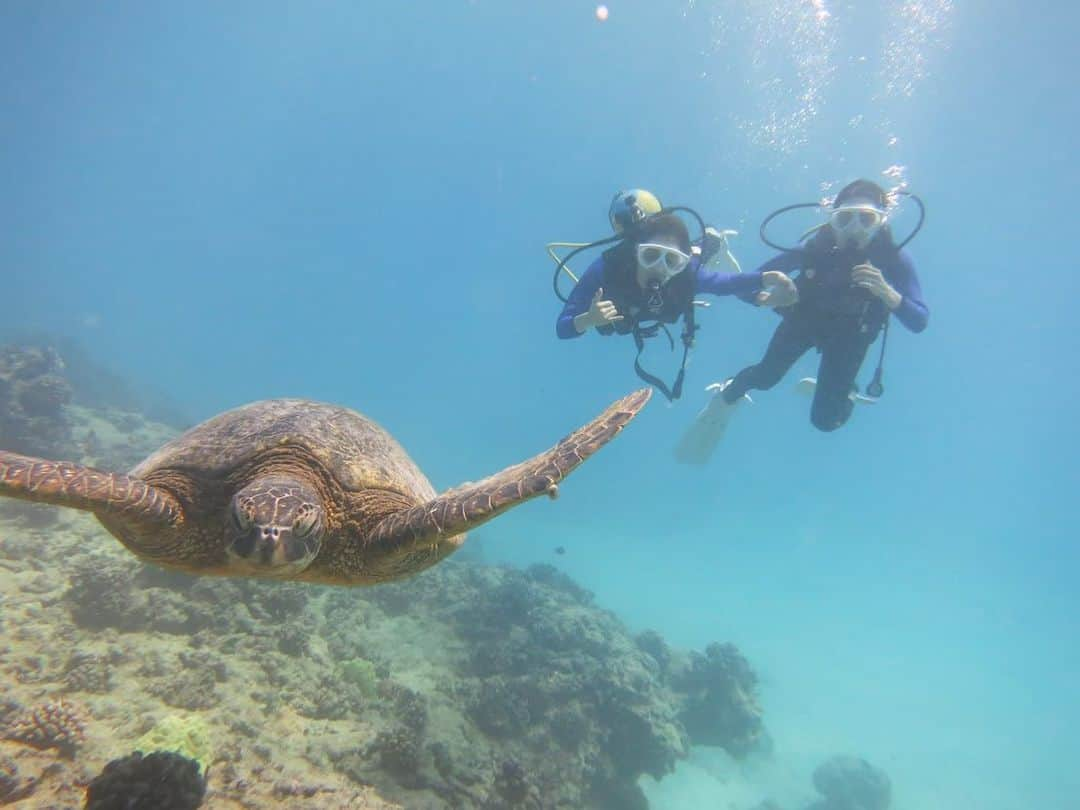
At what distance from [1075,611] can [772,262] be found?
111m

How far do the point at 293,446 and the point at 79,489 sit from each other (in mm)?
1311

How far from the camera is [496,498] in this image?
2854mm

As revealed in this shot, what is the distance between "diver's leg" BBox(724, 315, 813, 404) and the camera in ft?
33.3

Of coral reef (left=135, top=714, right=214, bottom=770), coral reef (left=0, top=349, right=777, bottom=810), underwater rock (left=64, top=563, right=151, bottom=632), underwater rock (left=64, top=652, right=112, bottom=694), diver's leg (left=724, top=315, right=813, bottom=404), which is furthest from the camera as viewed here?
diver's leg (left=724, top=315, right=813, bottom=404)

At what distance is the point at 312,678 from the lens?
7023 millimetres

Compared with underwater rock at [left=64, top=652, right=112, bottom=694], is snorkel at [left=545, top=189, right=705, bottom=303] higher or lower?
higher

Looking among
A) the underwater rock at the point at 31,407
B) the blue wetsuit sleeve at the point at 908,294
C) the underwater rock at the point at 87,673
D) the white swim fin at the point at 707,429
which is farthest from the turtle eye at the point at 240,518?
the underwater rock at the point at 31,407

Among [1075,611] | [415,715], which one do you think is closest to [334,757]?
[415,715]

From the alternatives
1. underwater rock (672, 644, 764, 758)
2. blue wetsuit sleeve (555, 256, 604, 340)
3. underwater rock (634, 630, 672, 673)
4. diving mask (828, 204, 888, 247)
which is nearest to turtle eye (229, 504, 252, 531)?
blue wetsuit sleeve (555, 256, 604, 340)

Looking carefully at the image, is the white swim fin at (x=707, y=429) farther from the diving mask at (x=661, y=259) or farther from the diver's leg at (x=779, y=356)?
the diving mask at (x=661, y=259)

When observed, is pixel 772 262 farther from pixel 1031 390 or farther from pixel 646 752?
pixel 1031 390

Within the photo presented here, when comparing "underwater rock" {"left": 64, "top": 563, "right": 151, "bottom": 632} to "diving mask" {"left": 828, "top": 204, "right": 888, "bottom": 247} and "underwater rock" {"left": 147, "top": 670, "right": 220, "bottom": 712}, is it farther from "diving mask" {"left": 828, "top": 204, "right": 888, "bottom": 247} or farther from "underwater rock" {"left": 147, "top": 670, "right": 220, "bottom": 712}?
"diving mask" {"left": 828, "top": 204, "right": 888, "bottom": 247}

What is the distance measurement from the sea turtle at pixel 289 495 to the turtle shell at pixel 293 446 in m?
0.01

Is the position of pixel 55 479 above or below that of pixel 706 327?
below
